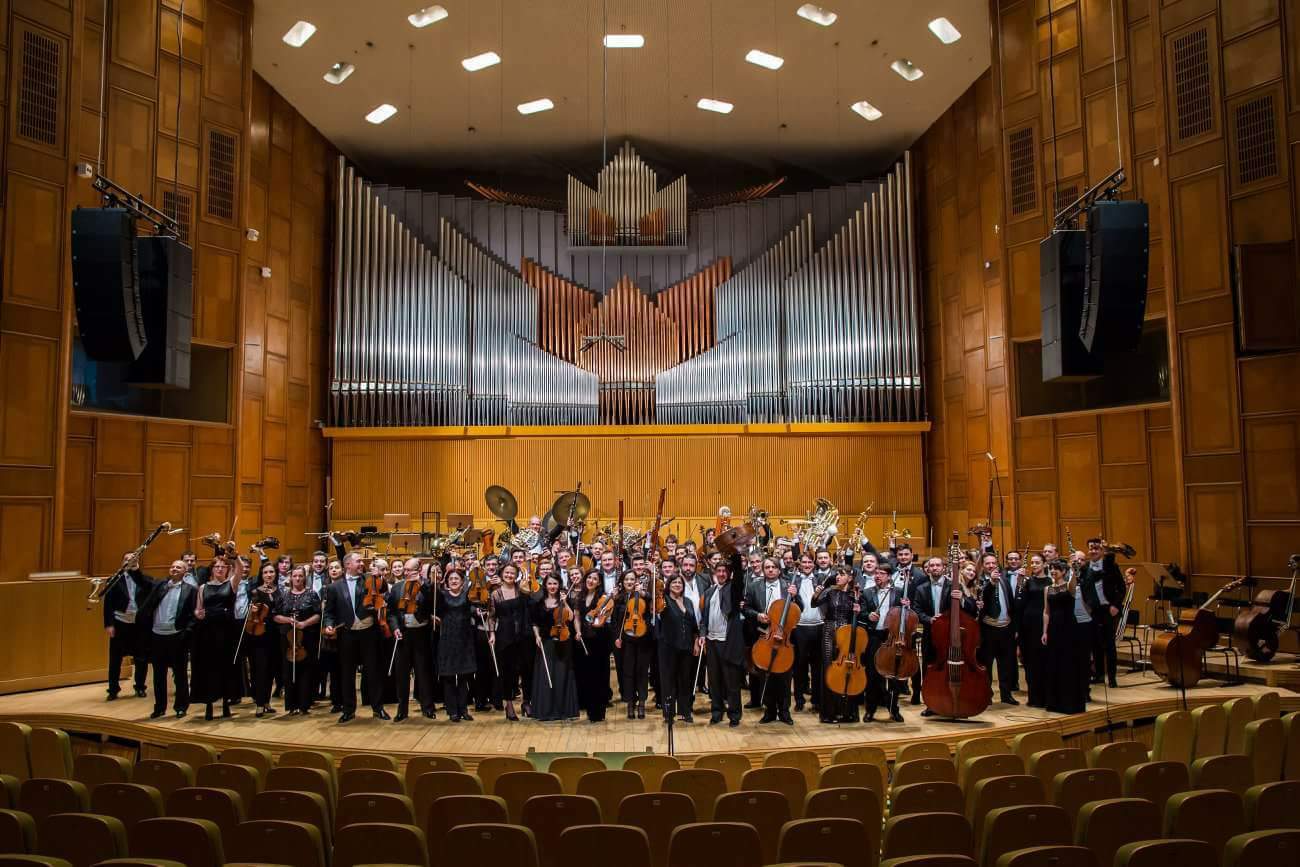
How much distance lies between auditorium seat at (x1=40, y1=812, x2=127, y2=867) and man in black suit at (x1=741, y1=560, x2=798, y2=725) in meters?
4.75

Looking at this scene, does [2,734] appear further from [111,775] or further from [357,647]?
[357,647]

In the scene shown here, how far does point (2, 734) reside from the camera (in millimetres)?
4555

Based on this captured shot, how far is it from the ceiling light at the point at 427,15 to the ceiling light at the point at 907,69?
572cm

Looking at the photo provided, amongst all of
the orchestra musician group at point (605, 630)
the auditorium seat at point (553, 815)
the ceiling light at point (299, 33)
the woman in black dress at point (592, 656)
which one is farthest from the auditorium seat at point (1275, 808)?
the ceiling light at point (299, 33)

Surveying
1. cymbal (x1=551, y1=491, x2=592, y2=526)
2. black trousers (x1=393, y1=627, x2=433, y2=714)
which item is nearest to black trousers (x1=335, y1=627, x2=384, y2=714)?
black trousers (x1=393, y1=627, x2=433, y2=714)

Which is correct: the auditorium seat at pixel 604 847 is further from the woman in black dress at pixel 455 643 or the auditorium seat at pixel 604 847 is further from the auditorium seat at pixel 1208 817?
the woman in black dress at pixel 455 643

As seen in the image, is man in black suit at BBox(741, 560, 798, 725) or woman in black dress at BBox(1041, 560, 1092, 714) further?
man in black suit at BBox(741, 560, 798, 725)

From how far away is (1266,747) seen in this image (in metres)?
4.28

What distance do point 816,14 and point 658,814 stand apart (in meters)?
10.4

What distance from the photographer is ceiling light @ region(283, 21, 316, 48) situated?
1139cm

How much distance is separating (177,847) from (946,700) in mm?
5250

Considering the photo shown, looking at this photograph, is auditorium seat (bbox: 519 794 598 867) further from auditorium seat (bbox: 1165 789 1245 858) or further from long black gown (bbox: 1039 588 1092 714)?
long black gown (bbox: 1039 588 1092 714)

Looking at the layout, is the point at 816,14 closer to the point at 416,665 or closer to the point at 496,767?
the point at 416,665

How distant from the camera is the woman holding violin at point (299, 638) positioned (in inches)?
287
